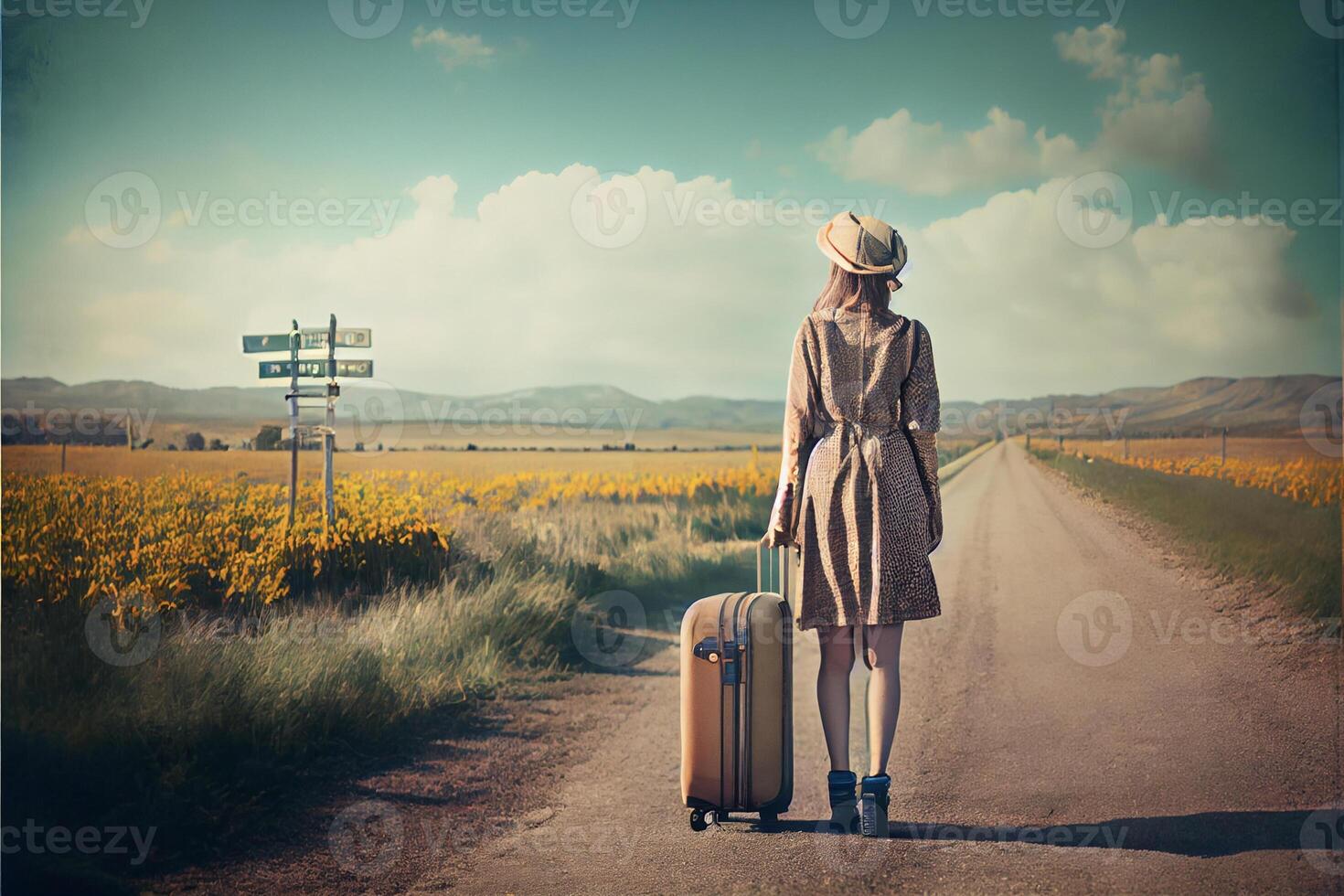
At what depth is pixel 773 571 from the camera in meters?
4.16

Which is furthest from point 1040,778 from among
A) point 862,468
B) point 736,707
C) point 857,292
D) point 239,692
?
point 239,692

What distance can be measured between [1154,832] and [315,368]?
21.3ft

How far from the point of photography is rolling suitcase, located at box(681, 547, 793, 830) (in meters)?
3.66

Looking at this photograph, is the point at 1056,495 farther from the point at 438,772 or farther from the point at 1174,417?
the point at 438,772

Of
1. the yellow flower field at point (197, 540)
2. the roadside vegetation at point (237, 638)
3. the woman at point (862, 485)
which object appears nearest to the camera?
the woman at point (862, 485)

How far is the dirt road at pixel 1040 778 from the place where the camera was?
3.46m

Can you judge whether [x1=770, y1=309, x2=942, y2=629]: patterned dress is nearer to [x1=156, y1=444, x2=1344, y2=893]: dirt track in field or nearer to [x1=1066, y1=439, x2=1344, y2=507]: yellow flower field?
[x1=156, y1=444, x2=1344, y2=893]: dirt track in field

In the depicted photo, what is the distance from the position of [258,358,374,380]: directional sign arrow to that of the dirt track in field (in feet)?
10.2

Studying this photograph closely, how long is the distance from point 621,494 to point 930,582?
11.9m

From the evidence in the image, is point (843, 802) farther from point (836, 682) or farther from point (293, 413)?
point (293, 413)

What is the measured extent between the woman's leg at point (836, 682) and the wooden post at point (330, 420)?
4.63m

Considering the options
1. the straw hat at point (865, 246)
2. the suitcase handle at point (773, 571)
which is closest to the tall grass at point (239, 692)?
the suitcase handle at point (773, 571)

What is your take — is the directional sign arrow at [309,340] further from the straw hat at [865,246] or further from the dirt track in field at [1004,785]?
the straw hat at [865,246]

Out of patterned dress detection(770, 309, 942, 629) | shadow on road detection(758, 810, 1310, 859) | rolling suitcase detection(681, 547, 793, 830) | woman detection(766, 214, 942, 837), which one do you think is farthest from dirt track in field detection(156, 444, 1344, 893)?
patterned dress detection(770, 309, 942, 629)
